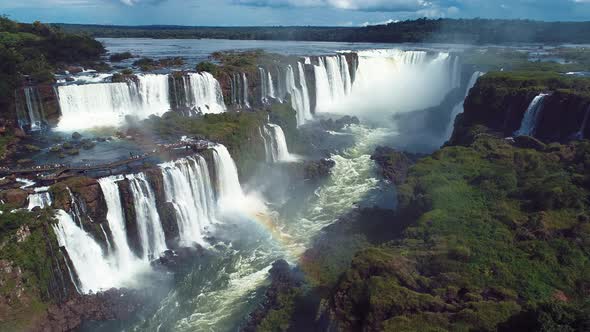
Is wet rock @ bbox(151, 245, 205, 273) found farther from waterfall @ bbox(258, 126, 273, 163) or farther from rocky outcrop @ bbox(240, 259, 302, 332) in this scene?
waterfall @ bbox(258, 126, 273, 163)

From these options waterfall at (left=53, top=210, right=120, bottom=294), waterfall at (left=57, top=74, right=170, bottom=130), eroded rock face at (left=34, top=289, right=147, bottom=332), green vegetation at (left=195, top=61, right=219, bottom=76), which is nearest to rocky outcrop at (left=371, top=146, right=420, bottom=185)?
green vegetation at (left=195, top=61, right=219, bottom=76)

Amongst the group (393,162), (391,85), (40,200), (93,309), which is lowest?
(93,309)

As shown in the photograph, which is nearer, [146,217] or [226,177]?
[146,217]

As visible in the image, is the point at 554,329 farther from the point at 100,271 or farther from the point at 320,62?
the point at 320,62

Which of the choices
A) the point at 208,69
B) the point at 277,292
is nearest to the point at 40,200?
the point at 277,292

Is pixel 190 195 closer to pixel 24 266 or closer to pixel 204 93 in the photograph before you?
pixel 24 266

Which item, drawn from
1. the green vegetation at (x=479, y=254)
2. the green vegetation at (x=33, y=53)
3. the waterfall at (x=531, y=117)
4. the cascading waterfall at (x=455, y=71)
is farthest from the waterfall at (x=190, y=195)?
the cascading waterfall at (x=455, y=71)
